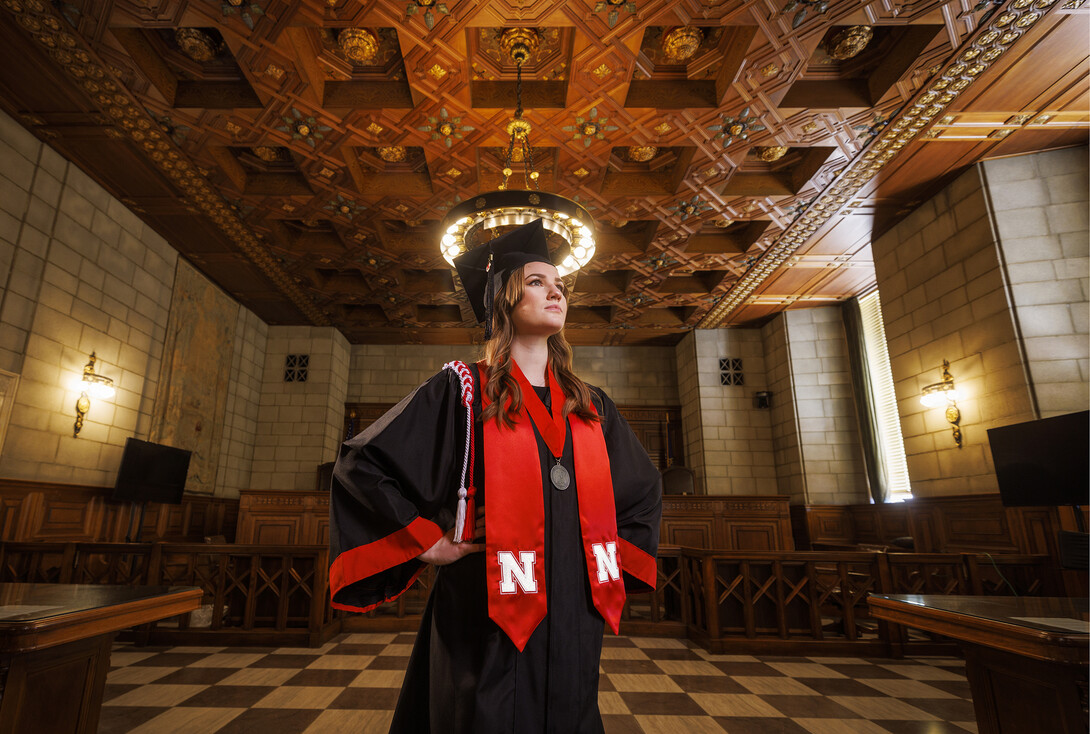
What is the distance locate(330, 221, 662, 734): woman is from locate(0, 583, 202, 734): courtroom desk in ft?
3.64

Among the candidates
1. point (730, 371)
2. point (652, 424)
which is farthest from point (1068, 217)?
point (652, 424)

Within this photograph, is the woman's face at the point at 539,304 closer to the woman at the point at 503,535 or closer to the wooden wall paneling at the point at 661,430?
the woman at the point at 503,535

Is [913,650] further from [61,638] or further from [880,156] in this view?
[61,638]

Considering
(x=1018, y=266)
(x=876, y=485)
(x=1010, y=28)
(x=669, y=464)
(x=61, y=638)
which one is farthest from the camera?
(x=669, y=464)

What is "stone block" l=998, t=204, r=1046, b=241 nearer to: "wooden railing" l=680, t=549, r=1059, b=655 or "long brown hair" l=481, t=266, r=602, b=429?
"wooden railing" l=680, t=549, r=1059, b=655

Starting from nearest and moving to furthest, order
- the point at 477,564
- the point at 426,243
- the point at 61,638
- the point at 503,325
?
1. the point at 477,564
2. the point at 503,325
3. the point at 61,638
4. the point at 426,243

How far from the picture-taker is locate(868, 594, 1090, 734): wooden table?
1461mm

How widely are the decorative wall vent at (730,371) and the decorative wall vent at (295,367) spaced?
8.59 metres

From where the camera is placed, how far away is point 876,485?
360 inches

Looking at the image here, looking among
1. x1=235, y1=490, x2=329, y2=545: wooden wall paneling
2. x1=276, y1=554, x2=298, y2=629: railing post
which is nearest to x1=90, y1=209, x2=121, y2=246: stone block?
x1=235, y1=490, x2=329, y2=545: wooden wall paneling

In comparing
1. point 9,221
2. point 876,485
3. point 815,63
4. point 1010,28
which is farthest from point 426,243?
point 876,485

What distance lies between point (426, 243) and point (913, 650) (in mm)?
7351

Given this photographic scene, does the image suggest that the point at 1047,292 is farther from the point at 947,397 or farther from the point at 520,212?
the point at 520,212

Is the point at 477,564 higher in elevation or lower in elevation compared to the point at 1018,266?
lower
